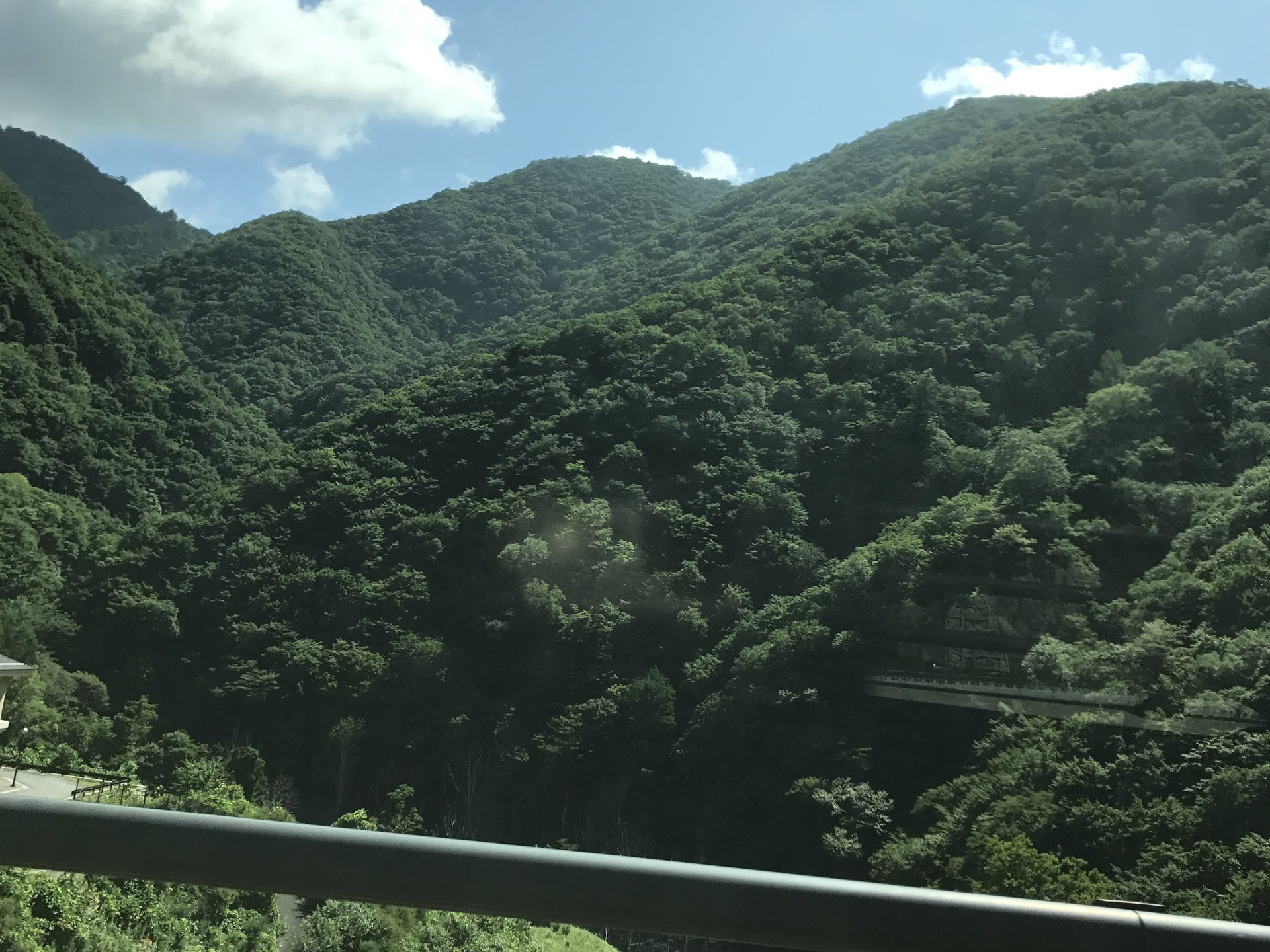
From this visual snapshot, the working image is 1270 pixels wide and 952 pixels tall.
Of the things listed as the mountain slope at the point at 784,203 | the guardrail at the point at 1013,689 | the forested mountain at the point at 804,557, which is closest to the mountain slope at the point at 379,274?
the mountain slope at the point at 784,203

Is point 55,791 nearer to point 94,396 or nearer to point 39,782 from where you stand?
point 39,782

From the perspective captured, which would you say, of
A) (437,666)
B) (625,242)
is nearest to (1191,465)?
(437,666)

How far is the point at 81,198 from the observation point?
74.8 metres

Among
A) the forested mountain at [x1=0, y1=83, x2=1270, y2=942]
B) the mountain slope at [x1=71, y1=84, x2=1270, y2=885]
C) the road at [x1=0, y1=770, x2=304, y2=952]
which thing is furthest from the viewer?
the mountain slope at [x1=71, y1=84, x2=1270, y2=885]

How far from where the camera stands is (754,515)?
27344 mm

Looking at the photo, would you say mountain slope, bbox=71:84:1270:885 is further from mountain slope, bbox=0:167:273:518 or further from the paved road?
the paved road

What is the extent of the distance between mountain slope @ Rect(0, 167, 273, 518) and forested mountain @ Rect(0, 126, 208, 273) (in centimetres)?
2728

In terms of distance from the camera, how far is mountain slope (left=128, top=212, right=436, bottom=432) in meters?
48.3

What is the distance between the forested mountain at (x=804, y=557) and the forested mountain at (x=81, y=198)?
30.1m

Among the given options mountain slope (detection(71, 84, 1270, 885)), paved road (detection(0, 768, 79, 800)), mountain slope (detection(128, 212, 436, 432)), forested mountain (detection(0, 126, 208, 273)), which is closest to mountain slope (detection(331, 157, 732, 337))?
mountain slope (detection(128, 212, 436, 432))

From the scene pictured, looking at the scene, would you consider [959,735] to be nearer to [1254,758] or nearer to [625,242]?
[1254,758]

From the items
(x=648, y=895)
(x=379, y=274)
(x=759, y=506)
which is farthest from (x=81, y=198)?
(x=648, y=895)

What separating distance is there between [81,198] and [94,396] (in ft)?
140

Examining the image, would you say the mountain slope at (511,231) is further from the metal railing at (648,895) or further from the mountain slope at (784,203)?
the metal railing at (648,895)
